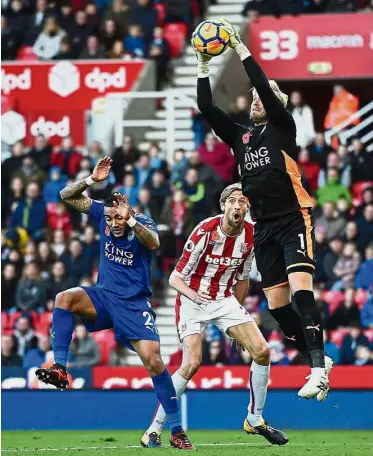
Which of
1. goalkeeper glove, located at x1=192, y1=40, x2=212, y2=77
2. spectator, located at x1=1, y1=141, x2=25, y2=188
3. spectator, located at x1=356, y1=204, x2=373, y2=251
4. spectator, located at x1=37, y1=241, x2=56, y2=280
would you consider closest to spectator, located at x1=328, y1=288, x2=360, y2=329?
spectator, located at x1=356, y1=204, x2=373, y2=251

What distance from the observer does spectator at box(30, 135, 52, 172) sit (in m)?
22.3

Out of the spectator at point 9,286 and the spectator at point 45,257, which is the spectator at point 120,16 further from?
the spectator at point 9,286

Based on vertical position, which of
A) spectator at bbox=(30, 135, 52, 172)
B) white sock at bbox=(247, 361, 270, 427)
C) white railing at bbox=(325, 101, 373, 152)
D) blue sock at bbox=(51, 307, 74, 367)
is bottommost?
white sock at bbox=(247, 361, 270, 427)

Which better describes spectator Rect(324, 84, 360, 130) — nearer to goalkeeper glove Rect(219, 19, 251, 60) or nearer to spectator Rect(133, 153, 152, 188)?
spectator Rect(133, 153, 152, 188)

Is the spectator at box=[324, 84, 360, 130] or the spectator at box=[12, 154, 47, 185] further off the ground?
the spectator at box=[324, 84, 360, 130]

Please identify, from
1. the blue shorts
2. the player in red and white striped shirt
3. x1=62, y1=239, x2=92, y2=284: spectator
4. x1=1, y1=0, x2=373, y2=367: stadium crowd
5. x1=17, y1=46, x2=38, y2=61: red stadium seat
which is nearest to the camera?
the blue shorts

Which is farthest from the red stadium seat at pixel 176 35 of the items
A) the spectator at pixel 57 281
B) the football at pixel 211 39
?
the football at pixel 211 39

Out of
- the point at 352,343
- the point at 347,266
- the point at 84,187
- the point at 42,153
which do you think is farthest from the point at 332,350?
the point at 84,187

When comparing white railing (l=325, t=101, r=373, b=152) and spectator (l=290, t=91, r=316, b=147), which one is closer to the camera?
spectator (l=290, t=91, r=316, b=147)

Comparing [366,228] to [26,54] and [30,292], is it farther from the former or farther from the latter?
[26,54]

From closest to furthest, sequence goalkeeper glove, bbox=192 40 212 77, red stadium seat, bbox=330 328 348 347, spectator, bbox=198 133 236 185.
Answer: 1. goalkeeper glove, bbox=192 40 212 77
2. red stadium seat, bbox=330 328 348 347
3. spectator, bbox=198 133 236 185

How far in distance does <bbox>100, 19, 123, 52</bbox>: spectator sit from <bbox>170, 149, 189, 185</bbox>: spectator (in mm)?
3544

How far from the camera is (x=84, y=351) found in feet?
63.4

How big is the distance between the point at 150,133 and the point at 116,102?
84 cm
